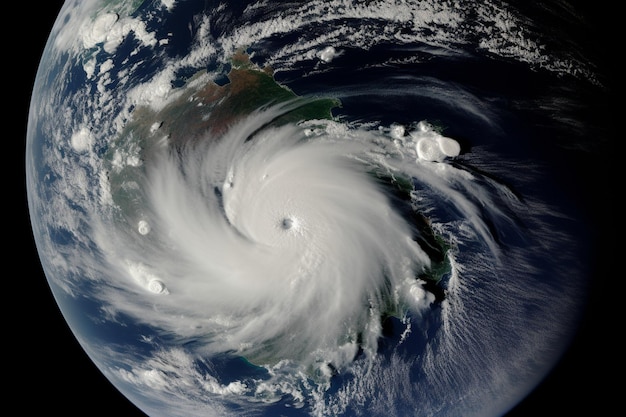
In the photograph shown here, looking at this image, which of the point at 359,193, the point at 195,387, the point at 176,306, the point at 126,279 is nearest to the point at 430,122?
the point at 359,193

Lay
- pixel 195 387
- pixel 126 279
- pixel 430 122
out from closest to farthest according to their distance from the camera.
→ pixel 430 122, pixel 126 279, pixel 195 387

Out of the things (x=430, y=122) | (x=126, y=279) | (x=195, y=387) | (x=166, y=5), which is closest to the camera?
(x=430, y=122)

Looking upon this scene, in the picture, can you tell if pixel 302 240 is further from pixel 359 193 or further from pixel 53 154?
pixel 53 154

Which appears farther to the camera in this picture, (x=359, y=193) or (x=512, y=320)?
(x=512, y=320)

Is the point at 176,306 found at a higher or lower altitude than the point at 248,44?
lower

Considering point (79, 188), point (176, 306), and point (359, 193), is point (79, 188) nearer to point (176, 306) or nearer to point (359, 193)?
point (176, 306)

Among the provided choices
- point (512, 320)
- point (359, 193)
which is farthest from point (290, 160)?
point (512, 320)

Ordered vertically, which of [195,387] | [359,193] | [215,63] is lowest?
[195,387]
